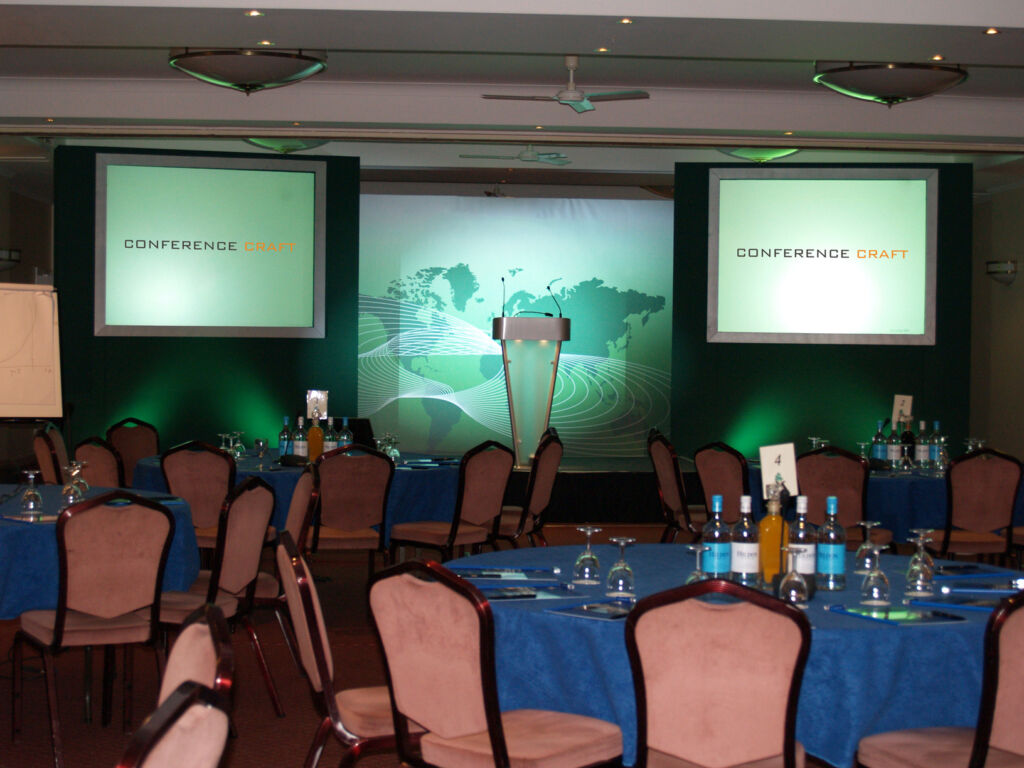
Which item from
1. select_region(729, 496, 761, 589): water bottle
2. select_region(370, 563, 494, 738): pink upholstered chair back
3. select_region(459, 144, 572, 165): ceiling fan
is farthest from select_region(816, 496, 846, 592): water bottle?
select_region(459, 144, 572, 165): ceiling fan

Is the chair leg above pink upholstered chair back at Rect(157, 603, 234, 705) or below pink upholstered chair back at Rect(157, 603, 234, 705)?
below

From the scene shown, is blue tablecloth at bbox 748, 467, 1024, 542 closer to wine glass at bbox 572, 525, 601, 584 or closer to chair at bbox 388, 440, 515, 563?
chair at bbox 388, 440, 515, 563

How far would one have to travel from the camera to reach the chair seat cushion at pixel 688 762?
107 inches

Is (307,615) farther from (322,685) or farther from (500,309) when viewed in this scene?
(500,309)

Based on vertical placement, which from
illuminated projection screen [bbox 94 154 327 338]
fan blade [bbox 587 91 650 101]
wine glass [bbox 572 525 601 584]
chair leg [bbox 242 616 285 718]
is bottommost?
chair leg [bbox 242 616 285 718]

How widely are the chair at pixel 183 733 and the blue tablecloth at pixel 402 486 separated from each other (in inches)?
197

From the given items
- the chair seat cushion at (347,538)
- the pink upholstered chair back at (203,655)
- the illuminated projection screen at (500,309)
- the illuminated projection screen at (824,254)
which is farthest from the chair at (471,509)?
the illuminated projection screen at (500,309)

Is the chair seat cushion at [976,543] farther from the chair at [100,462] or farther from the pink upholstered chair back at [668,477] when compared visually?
the chair at [100,462]

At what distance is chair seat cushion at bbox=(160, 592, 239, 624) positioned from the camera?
169 inches

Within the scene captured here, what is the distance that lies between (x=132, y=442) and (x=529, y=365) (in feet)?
11.2

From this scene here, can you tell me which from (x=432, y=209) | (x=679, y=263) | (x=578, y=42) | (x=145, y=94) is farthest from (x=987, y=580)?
(x=432, y=209)

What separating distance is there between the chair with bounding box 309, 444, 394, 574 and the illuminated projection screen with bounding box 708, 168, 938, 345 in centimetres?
439

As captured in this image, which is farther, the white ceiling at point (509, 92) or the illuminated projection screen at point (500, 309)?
the illuminated projection screen at point (500, 309)

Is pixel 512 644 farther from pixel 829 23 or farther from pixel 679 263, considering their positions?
pixel 679 263
